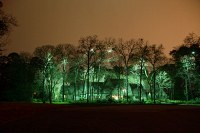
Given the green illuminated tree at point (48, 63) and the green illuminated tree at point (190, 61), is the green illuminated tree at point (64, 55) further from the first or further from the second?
the green illuminated tree at point (190, 61)

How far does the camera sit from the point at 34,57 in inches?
3361

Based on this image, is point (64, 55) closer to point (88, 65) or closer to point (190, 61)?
point (88, 65)

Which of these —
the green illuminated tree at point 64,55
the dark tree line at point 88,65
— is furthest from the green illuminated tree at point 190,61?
the green illuminated tree at point 64,55

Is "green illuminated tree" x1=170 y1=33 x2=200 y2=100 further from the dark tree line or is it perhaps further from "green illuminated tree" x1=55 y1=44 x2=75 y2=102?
"green illuminated tree" x1=55 y1=44 x2=75 y2=102

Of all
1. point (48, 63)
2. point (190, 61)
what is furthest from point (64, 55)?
point (190, 61)

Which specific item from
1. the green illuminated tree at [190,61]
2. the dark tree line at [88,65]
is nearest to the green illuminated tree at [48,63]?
the dark tree line at [88,65]

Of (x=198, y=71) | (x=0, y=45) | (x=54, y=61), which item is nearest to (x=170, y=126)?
(x=0, y=45)

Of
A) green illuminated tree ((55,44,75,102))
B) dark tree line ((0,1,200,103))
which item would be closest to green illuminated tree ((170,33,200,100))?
dark tree line ((0,1,200,103))

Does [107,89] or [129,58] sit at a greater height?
[129,58]

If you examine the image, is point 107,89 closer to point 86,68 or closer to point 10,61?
point 86,68

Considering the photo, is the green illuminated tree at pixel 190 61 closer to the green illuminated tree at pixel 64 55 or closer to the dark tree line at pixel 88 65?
the dark tree line at pixel 88 65

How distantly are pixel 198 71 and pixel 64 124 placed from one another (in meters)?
56.5

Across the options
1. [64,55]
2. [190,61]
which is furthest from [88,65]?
[190,61]

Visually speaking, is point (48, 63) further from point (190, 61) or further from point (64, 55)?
point (190, 61)
